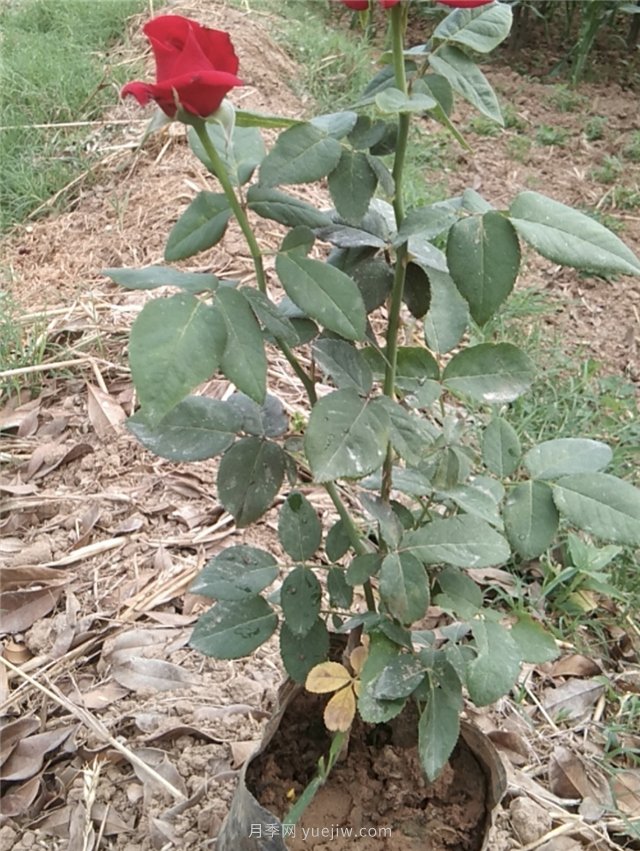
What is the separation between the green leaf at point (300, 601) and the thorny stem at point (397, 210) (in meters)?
0.12

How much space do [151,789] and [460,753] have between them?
0.44m

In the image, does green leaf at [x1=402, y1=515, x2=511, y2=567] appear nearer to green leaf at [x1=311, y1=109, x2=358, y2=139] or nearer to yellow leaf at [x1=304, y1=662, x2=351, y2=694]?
yellow leaf at [x1=304, y1=662, x2=351, y2=694]

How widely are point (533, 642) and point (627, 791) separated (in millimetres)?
563

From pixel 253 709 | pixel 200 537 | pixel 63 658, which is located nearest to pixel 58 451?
pixel 200 537

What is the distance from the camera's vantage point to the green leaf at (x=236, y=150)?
0.73m

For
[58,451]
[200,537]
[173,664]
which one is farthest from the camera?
[58,451]

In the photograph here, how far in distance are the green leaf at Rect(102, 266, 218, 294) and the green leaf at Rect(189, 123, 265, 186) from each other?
0.33ft

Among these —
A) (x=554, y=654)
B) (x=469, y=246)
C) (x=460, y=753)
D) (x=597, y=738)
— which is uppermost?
(x=469, y=246)

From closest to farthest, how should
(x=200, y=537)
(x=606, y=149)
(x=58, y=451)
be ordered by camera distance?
(x=200, y=537)
(x=58, y=451)
(x=606, y=149)

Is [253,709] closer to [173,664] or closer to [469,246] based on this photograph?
[173,664]

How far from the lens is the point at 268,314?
2.20 ft

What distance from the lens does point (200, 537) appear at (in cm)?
155

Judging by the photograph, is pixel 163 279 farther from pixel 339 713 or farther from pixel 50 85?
pixel 50 85

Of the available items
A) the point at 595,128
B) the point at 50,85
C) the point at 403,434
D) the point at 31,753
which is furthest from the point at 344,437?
the point at 595,128
